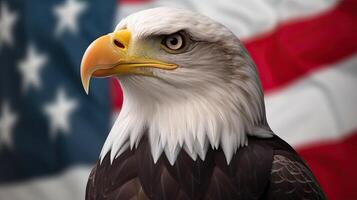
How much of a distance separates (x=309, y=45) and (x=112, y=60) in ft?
4.25

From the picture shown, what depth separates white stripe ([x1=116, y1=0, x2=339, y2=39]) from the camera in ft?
6.72

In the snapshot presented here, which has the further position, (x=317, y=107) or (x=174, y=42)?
(x=317, y=107)

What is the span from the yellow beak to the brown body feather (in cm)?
11

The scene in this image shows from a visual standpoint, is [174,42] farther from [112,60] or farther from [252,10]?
[252,10]

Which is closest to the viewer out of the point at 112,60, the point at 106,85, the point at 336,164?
the point at 112,60

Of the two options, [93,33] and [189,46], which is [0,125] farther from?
[189,46]

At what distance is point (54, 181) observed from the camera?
2.19 m

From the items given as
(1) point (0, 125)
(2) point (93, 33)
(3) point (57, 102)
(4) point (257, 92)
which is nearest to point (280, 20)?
(2) point (93, 33)

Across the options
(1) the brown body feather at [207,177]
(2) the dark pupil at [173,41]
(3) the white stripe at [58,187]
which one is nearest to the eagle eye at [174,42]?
(2) the dark pupil at [173,41]

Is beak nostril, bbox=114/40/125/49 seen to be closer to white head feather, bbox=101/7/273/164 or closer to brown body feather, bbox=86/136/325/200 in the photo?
white head feather, bbox=101/7/273/164

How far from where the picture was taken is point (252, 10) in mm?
2096

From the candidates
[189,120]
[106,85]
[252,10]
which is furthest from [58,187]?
[189,120]

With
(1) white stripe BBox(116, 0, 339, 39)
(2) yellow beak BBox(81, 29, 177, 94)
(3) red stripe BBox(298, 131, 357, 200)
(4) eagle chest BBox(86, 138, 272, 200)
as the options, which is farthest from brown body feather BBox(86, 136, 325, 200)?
(1) white stripe BBox(116, 0, 339, 39)

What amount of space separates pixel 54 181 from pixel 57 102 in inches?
10.7
